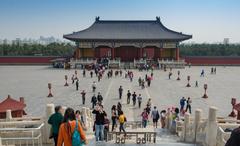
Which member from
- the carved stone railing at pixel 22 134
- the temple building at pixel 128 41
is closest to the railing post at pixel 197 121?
the carved stone railing at pixel 22 134

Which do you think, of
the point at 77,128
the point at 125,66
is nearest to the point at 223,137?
the point at 77,128

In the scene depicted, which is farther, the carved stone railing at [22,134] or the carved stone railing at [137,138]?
the carved stone railing at [137,138]

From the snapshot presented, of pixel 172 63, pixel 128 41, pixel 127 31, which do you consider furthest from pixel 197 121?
pixel 127 31

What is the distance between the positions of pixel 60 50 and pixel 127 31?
938 inches

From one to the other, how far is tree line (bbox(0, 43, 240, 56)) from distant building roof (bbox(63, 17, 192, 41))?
53.3 feet

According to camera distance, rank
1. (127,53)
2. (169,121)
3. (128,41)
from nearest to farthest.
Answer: (169,121), (128,41), (127,53)

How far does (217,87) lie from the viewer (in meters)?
30.0

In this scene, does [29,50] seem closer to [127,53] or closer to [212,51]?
[127,53]

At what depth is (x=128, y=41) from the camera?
52781mm

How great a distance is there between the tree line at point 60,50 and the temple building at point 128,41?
18423 millimetres

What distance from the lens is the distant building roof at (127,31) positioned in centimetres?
5259

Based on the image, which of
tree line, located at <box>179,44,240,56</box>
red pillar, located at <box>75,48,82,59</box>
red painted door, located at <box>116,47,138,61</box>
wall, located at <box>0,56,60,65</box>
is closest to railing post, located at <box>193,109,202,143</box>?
red pillar, located at <box>75,48,82,59</box>

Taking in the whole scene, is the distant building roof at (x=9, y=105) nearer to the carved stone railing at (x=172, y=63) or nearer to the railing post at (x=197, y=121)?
the railing post at (x=197, y=121)

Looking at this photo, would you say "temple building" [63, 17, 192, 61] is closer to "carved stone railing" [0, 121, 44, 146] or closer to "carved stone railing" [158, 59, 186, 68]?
"carved stone railing" [158, 59, 186, 68]
